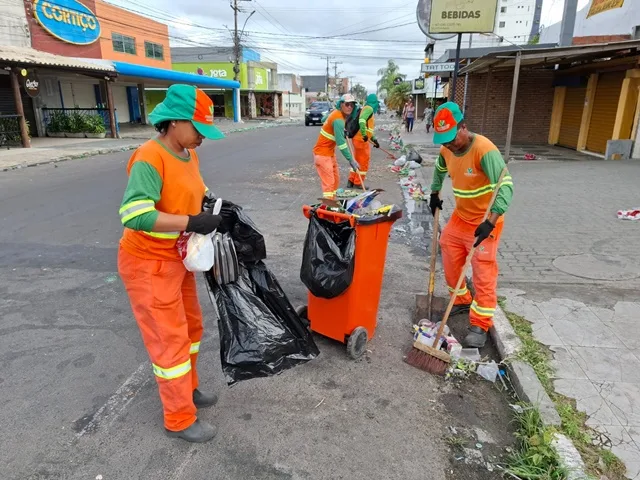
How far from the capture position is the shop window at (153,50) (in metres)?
30.7

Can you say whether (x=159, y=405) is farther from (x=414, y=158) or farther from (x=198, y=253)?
(x=414, y=158)

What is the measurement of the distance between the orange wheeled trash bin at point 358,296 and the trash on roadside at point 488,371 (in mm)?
790

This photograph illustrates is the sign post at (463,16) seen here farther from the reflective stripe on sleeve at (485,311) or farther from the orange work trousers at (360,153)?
the reflective stripe on sleeve at (485,311)

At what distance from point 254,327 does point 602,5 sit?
16.8 meters

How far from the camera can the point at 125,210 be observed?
6.55 feet

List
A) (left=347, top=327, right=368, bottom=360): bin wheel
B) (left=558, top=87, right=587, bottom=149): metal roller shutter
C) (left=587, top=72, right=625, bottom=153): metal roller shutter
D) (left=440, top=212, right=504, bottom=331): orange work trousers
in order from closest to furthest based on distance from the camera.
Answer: (left=347, top=327, right=368, bottom=360): bin wheel
(left=440, top=212, right=504, bottom=331): orange work trousers
(left=587, top=72, right=625, bottom=153): metal roller shutter
(left=558, top=87, right=587, bottom=149): metal roller shutter

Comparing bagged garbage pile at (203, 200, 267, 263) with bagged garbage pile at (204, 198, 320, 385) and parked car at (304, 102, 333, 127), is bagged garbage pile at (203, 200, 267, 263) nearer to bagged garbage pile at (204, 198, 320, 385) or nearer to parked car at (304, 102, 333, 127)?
bagged garbage pile at (204, 198, 320, 385)

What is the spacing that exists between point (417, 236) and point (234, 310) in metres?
4.30

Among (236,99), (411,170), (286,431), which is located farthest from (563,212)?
(236,99)

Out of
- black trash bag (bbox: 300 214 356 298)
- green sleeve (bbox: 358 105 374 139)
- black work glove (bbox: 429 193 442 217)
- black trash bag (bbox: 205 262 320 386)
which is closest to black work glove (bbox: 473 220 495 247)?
black trash bag (bbox: 300 214 356 298)

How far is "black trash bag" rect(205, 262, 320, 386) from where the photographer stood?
8.00 feet

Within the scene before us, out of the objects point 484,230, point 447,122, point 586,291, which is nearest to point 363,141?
point 586,291

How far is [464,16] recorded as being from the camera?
32.1ft

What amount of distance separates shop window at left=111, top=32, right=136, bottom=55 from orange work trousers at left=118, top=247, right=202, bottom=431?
28861 mm
